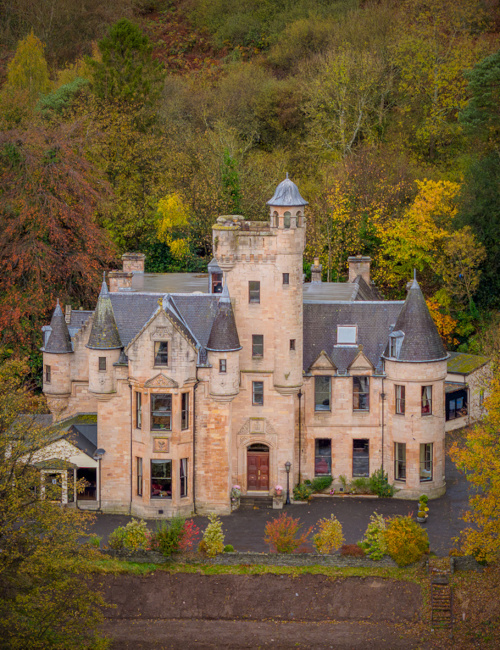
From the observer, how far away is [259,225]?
63.5m

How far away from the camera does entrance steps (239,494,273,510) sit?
62.7 m

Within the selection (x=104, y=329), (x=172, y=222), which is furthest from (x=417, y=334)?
(x=172, y=222)

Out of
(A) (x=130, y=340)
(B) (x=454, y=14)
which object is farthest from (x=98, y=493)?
(B) (x=454, y=14)

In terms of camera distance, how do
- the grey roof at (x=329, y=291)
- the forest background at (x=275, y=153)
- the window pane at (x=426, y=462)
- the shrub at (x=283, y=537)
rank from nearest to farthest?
the shrub at (x=283, y=537) → the window pane at (x=426, y=462) → the grey roof at (x=329, y=291) → the forest background at (x=275, y=153)

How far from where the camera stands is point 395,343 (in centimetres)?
6334

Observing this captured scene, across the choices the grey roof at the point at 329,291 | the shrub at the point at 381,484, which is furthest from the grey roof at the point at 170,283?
the shrub at the point at 381,484

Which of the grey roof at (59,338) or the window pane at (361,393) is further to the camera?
the grey roof at (59,338)

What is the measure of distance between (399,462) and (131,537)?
1654cm

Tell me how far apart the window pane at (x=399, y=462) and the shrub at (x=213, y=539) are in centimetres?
→ 1228

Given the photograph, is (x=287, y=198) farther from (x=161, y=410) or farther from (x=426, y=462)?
(x=426, y=462)

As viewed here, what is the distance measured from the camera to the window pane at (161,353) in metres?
60.1

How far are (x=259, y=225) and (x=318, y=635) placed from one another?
23.0 metres

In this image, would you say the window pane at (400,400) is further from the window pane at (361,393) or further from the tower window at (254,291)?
the tower window at (254,291)

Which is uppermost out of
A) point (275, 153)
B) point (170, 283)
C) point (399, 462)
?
point (275, 153)
